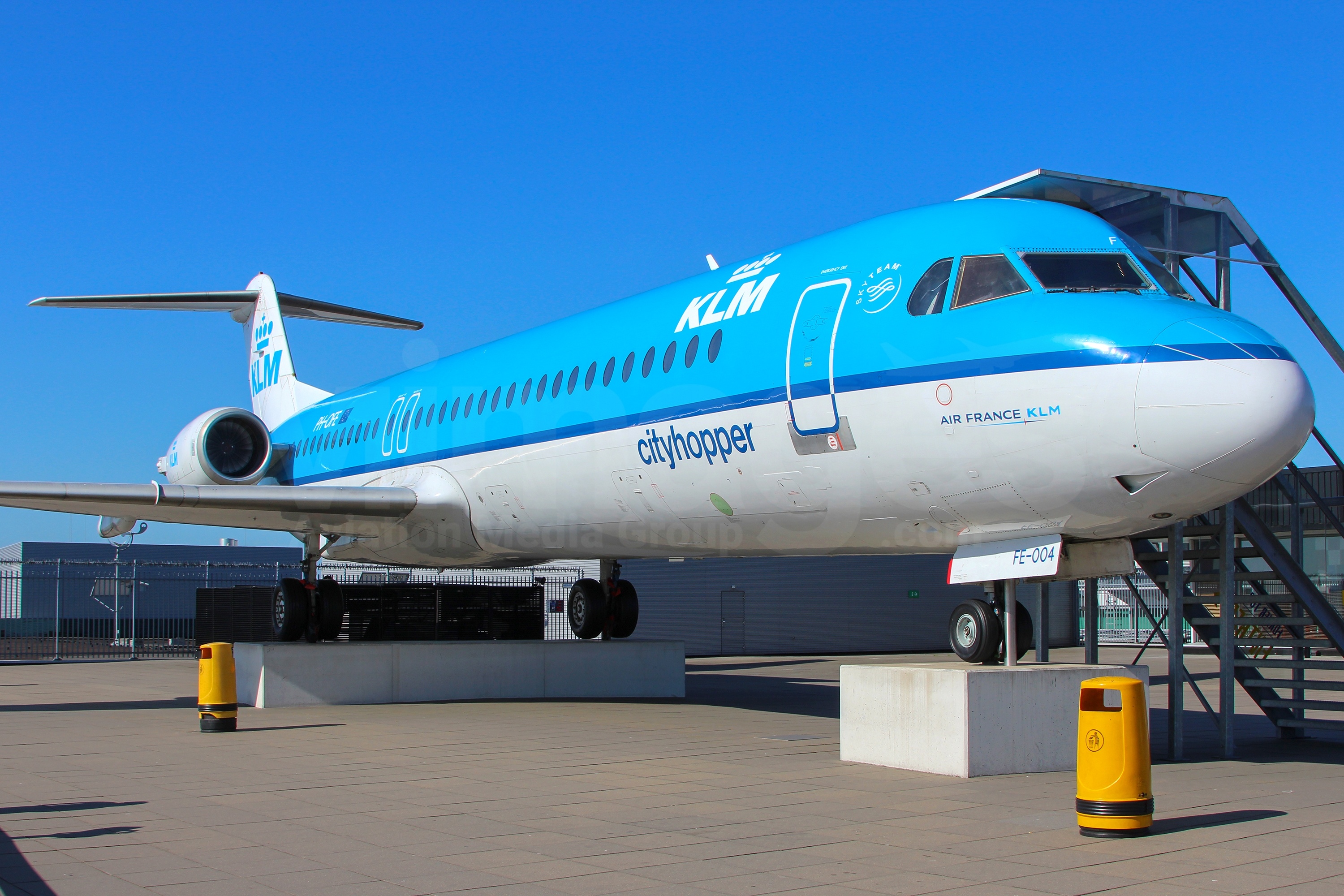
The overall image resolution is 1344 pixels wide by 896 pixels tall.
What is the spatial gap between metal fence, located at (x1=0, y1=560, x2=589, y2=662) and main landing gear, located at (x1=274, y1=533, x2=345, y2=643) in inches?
526

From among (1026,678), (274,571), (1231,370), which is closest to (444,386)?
(1026,678)

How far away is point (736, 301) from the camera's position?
463 inches

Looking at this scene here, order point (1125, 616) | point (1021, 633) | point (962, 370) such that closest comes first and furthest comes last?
1. point (962, 370)
2. point (1021, 633)
3. point (1125, 616)

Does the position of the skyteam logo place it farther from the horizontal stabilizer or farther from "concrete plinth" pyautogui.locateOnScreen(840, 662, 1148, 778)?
"concrete plinth" pyautogui.locateOnScreen(840, 662, 1148, 778)

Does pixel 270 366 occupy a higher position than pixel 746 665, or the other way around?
pixel 270 366

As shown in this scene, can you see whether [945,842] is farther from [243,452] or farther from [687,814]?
[243,452]

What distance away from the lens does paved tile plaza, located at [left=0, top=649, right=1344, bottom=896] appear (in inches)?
237

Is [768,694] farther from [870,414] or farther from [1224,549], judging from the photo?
[870,414]

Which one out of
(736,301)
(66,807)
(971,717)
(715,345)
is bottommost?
(66,807)

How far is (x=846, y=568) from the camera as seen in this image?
1489 inches

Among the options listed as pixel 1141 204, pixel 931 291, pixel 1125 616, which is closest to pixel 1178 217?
pixel 1141 204

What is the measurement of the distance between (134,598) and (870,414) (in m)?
26.8

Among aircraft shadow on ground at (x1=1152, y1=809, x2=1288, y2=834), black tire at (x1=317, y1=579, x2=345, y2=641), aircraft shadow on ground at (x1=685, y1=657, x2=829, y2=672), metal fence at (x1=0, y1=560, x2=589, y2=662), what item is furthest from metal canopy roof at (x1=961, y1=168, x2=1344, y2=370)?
metal fence at (x1=0, y1=560, x2=589, y2=662)

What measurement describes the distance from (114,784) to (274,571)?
128ft
